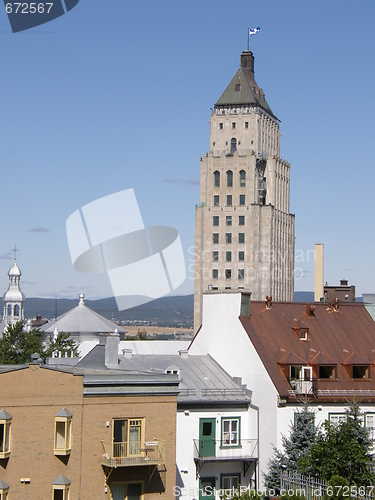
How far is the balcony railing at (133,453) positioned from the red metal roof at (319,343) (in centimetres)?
846

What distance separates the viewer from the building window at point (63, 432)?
35.5 meters

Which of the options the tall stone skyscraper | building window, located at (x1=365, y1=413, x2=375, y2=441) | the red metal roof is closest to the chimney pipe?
the red metal roof

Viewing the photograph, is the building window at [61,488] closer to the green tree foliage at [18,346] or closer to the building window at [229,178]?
the green tree foliage at [18,346]

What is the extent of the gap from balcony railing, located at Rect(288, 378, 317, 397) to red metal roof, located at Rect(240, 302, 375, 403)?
214mm

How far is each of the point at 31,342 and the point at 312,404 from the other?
62.3m

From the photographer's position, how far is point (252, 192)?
500ft

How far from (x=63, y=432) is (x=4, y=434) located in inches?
92.3

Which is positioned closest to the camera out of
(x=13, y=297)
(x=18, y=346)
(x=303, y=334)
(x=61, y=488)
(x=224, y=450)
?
(x=61, y=488)

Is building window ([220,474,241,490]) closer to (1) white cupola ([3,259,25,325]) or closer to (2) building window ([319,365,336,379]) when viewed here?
(2) building window ([319,365,336,379])

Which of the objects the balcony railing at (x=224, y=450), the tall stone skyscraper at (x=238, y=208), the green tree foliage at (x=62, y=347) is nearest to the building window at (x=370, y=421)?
the balcony railing at (x=224, y=450)

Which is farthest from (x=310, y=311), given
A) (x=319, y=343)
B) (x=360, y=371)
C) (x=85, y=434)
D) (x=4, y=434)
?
(x=4, y=434)

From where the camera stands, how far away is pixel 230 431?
4431 cm

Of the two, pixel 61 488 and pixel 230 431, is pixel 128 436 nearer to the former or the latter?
pixel 61 488

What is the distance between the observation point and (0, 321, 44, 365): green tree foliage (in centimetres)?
9462
